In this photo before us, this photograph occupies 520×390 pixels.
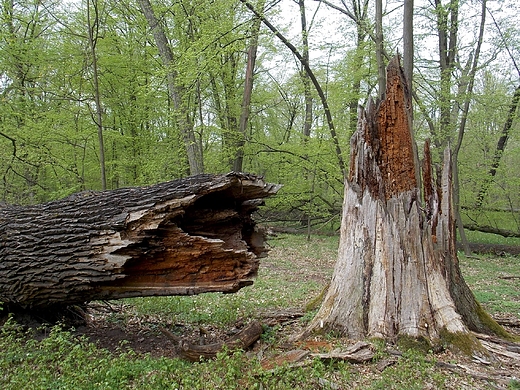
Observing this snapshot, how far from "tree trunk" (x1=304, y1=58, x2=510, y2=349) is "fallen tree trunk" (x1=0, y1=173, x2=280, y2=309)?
3.41 ft

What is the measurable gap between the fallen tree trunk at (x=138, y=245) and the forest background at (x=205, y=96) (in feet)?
25.2

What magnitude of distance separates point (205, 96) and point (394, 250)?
15583mm

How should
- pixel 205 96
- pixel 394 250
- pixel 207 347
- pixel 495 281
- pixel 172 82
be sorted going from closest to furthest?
pixel 207 347
pixel 394 250
pixel 495 281
pixel 172 82
pixel 205 96

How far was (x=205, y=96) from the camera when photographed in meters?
18.3

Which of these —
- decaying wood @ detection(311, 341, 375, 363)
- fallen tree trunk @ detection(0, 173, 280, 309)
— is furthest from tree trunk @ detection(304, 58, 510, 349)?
fallen tree trunk @ detection(0, 173, 280, 309)

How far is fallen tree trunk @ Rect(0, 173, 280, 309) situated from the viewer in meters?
4.21

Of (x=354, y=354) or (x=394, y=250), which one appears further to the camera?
(x=394, y=250)

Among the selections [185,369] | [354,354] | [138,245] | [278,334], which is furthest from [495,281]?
[138,245]

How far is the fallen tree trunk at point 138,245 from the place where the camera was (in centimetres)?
421

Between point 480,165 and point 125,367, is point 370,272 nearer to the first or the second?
point 125,367

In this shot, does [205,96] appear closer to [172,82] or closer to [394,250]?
[172,82]

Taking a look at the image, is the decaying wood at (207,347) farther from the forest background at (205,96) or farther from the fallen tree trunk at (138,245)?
the forest background at (205,96)

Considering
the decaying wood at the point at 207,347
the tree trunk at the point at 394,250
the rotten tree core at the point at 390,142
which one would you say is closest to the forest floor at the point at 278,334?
the decaying wood at the point at 207,347

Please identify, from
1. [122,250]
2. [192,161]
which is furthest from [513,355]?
[192,161]
